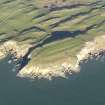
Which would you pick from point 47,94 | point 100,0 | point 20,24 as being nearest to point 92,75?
point 47,94

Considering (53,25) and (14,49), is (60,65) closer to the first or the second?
(14,49)

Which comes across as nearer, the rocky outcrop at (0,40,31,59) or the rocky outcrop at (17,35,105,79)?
the rocky outcrop at (17,35,105,79)

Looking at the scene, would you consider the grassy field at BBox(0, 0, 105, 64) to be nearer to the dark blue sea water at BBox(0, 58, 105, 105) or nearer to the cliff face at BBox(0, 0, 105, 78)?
the cliff face at BBox(0, 0, 105, 78)

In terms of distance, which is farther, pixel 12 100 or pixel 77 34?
pixel 77 34

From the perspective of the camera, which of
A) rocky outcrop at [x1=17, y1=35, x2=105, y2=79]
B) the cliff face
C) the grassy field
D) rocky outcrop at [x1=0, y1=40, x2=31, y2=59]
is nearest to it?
rocky outcrop at [x1=17, y1=35, x2=105, y2=79]

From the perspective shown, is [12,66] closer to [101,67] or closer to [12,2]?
[101,67]

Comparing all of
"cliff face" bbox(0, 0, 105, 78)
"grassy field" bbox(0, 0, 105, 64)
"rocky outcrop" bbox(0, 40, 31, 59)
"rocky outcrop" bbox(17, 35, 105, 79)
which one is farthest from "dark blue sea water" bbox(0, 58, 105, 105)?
"rocky outcrop" bbox(0, 40, 31, 59)

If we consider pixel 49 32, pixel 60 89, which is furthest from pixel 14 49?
pixel 60 89

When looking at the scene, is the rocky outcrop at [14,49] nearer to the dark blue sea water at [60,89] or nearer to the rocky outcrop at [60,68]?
the rocky outcrop at [60,68]
